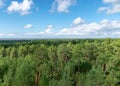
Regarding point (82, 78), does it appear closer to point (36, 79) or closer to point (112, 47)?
point (36, 79)

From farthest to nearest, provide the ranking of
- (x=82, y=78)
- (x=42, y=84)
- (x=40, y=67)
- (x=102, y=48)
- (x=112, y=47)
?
1. (x=102, y=48)
2. (x=112, y=47)
3. (x=40, y=67)
4. (x=82, y=78)
5. (x=42, y=84)

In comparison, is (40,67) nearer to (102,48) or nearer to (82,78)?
(82,78)

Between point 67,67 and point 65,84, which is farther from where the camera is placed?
point 67,67

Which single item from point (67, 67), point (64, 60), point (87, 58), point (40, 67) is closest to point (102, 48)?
point (87, 58)

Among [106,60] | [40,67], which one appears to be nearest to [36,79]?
[40,67]

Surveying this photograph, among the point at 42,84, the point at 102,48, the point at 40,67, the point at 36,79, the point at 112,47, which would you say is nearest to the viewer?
the point at 42,84

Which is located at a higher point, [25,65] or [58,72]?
[25,65]
